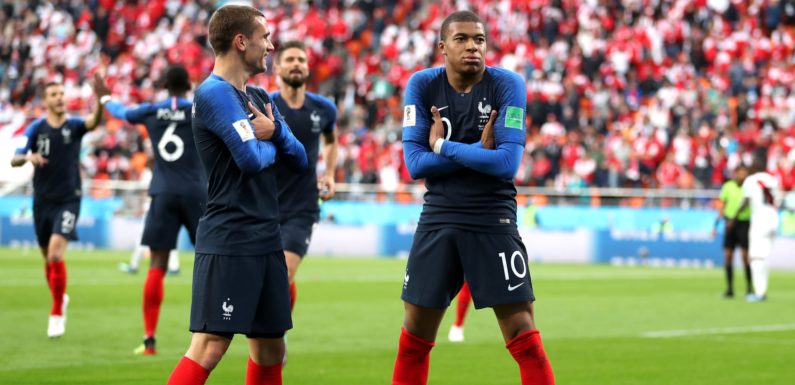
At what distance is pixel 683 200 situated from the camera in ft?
92.4

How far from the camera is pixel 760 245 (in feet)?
63.4

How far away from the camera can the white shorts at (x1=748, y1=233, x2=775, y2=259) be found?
757 inches

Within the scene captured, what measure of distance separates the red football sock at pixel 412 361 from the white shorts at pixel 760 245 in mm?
13314

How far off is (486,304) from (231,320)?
4.55ft

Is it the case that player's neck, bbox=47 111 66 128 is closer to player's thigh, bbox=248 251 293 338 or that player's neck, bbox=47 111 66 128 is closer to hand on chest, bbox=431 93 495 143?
hand on chest, bbox=431 93 495 143

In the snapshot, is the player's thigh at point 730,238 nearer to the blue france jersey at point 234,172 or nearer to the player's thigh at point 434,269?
the player's thigh at point 434,269

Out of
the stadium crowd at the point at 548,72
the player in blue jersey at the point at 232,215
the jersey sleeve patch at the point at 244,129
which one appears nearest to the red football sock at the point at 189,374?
the player in blue jersey at the point at 232,215

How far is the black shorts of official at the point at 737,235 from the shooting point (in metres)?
20.2

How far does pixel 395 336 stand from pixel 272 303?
713 cm

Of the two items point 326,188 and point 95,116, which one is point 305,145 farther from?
point 95,116

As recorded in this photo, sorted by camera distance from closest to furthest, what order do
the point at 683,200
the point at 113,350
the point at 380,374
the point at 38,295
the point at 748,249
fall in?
the point at 380,374, the point at 113,350, the point at 38,295, the point at 748,249, the point at 683,200

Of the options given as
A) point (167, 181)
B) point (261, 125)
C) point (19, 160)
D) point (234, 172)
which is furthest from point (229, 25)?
point (19, 160)

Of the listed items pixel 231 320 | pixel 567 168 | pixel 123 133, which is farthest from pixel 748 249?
pixel 123 133

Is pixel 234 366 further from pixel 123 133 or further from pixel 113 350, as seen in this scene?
pixel 123 133
